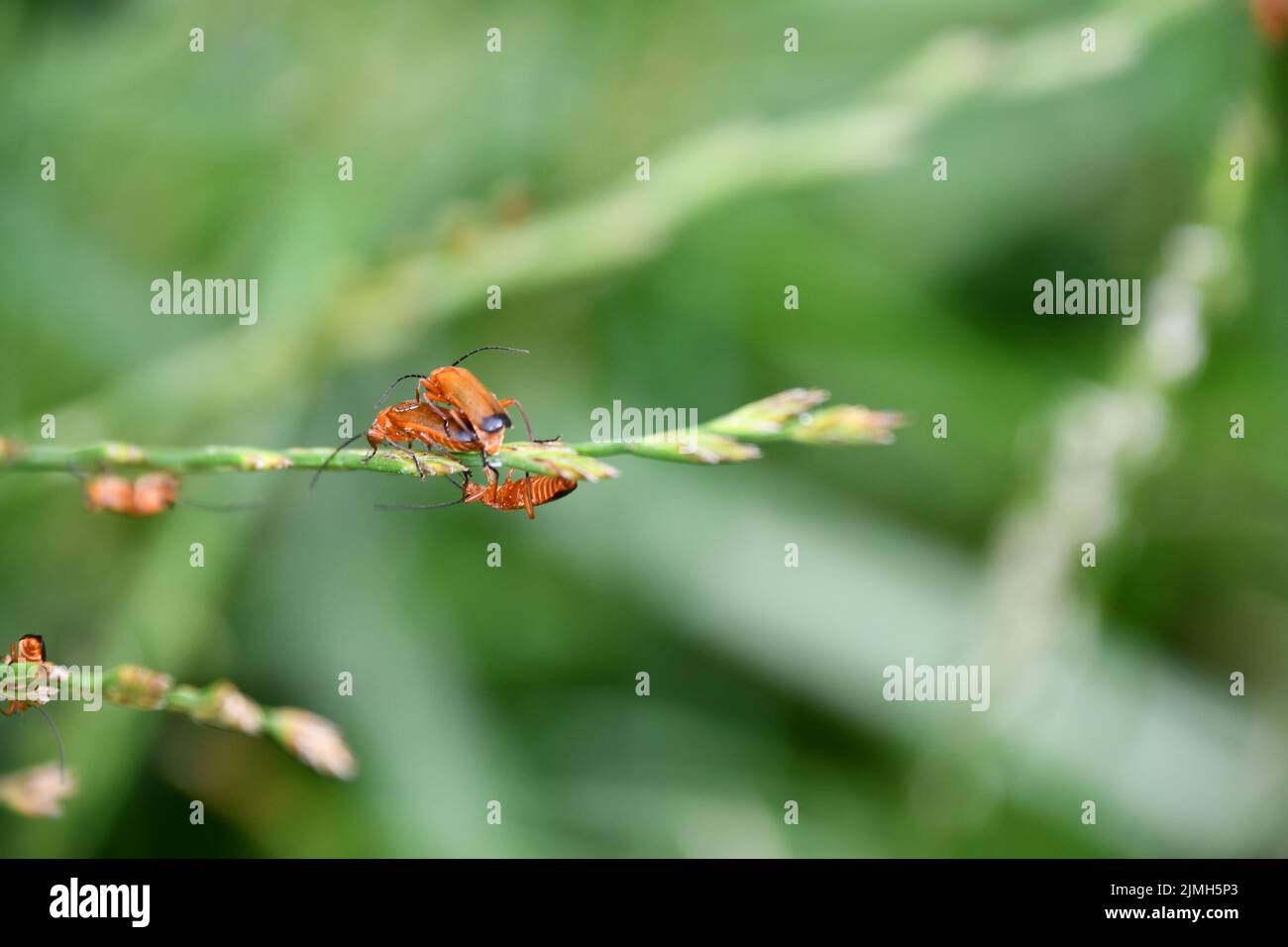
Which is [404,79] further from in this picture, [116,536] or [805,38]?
[116,536]

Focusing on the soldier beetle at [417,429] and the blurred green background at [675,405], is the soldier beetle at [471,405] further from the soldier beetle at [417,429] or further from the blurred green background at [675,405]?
the blurred green background at [675,405]

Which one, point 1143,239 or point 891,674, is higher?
point 1143,239

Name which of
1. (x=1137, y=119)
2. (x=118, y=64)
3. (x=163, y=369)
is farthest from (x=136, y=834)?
(x=1137, y=119)

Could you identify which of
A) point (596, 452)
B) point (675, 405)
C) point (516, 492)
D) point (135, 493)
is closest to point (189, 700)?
point (135, 493)

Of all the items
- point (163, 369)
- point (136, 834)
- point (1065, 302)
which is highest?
point (1065, 302)

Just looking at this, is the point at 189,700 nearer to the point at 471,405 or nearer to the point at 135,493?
the point at 135,493
